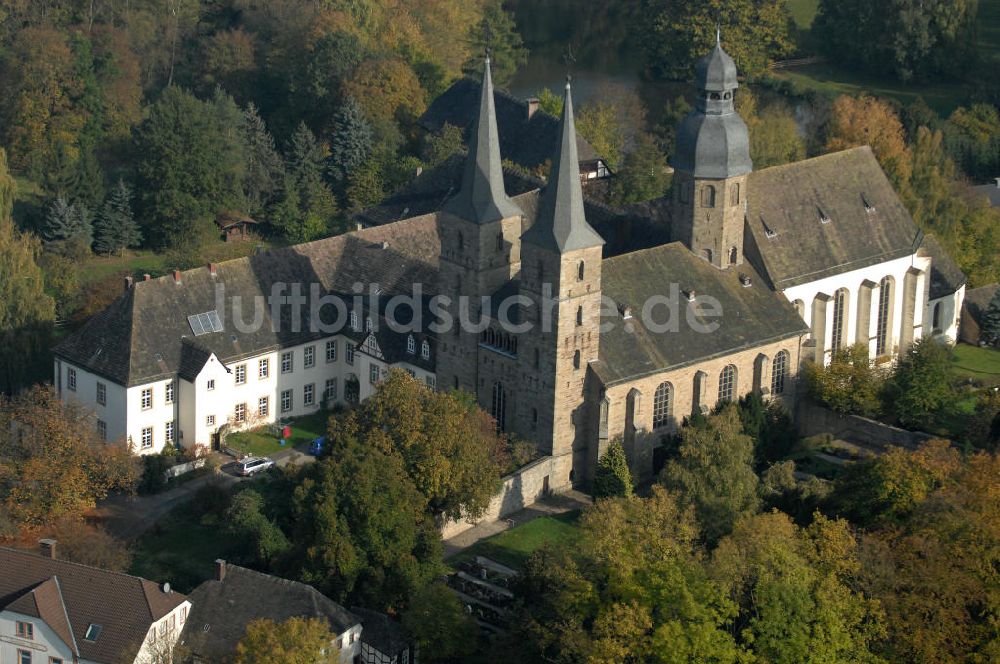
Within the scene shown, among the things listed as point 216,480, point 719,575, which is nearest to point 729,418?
point 719,575

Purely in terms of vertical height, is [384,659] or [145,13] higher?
[145,13]

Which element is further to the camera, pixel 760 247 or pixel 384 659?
pixel 760 247

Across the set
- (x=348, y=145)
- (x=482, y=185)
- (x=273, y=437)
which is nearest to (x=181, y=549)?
(x=273, y=437)

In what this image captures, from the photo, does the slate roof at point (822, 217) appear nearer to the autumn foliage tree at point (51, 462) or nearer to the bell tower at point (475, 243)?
the bell tower at point (475, 243)

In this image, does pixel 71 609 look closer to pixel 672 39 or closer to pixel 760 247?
pixel 760 247

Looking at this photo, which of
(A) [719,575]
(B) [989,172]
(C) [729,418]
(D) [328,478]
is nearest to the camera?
(A) [719,575]

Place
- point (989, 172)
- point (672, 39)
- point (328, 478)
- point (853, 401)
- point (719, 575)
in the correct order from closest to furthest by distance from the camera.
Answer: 1. point (719, 575)
2. point (328, 478)
3. point (853, 401)
4. point (989, 172)
5. point (672, 39)
